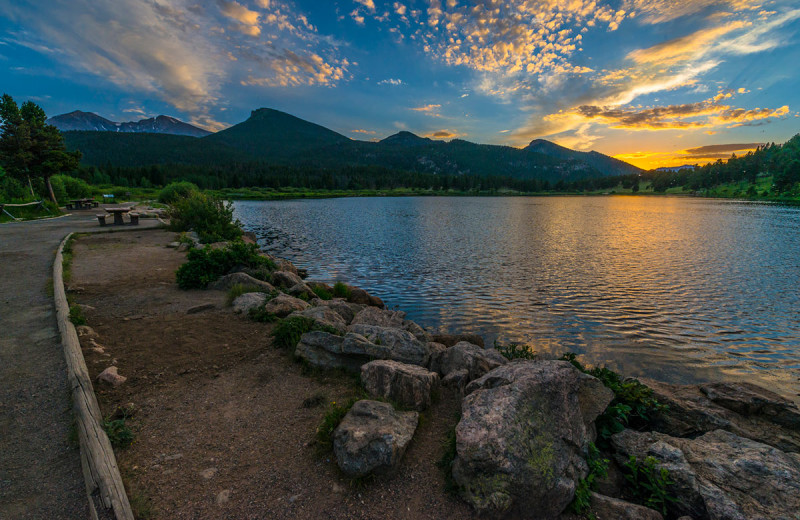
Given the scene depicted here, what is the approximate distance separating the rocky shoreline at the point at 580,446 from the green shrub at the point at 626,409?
72mm

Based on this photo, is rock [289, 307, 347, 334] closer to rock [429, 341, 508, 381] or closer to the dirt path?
rock [429, 341, 508, 381]

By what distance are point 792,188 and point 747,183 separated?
4820 centimetres

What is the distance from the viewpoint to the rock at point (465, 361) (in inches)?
347

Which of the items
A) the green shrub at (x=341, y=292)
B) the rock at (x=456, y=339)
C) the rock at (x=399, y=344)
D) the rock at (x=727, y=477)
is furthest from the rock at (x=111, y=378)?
the green shrub at (x=341, y=292)

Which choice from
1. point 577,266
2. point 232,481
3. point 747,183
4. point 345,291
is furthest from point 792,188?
point 232,481

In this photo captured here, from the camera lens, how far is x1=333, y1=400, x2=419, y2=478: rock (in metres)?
5.48

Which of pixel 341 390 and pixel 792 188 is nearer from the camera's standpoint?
pixel 341 390

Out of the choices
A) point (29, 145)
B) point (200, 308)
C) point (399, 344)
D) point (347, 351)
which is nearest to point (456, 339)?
point (399, 344)

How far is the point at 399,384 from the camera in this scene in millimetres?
7492

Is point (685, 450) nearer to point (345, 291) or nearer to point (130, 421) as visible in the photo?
point (130, 421)

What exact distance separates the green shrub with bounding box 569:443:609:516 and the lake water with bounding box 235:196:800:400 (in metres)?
7.77

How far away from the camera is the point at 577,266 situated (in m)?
27.4

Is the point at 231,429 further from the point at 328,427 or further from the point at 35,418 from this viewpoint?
the point at 35,418

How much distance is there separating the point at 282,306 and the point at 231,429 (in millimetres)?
6022
